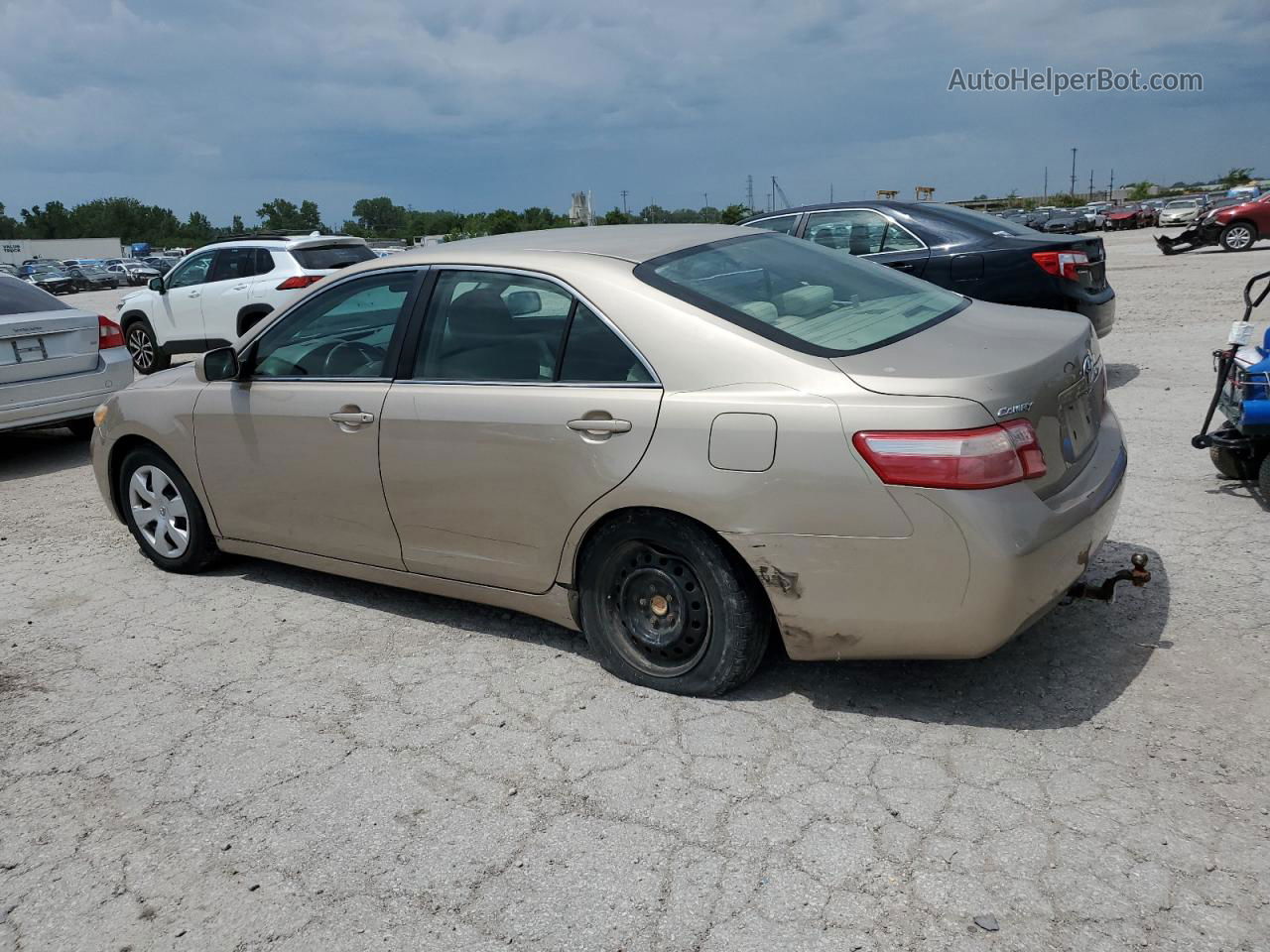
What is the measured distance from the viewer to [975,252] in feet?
27.1

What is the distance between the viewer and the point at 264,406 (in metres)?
4.64

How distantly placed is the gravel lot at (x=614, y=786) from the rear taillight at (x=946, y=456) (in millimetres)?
867

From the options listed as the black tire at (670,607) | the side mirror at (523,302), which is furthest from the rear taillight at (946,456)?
the side mirror at (523,302)

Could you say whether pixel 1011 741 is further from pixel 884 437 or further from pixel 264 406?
pixel 264 406

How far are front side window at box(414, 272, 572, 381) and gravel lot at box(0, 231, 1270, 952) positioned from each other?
3.74 feet

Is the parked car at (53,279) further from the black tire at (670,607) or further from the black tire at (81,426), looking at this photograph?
the black tire at (670,607)

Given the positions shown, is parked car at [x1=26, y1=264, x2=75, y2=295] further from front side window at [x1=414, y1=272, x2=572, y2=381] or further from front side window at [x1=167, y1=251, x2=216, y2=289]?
front side window at [x1=414, y1=272, x2=572, y2=381]

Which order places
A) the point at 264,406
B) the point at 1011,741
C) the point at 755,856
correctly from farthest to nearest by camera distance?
the point at 264,406
the point at 1011,741
the point at 755,856

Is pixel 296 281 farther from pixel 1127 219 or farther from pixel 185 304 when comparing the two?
pixel 1127 219

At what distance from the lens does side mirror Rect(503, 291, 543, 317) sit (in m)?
3.94

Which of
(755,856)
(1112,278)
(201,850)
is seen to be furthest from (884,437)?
(1112,278)

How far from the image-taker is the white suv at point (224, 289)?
1242 cm

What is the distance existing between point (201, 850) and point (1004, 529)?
2.51m

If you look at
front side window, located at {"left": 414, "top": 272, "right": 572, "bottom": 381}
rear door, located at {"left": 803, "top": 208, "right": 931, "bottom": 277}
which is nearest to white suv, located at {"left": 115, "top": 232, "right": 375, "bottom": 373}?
rear door, located at {"left": 803, "top": 208, "right": 931, "bottom": 277}
